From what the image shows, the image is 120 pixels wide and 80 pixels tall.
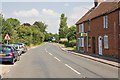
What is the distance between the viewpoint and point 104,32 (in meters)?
31.3

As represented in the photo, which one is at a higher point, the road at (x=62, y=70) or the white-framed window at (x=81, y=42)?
the white-framed window at (x=81, y=42)

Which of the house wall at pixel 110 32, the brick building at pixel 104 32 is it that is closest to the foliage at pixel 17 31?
the brick building at pixel 104 32

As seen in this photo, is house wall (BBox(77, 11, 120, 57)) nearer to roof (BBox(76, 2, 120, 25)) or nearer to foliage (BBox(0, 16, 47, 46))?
roof (BBox(76, 2, 120, 25))

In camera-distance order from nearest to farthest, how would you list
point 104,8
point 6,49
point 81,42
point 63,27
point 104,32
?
point 6,49, point 104,32, point 104,8, point 81,42, point 63,27

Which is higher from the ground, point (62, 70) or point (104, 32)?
point (104, 32)

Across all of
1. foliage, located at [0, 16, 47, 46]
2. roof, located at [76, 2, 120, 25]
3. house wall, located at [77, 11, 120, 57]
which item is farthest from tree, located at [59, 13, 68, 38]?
house wall, located at [77, 11, 120, 57]

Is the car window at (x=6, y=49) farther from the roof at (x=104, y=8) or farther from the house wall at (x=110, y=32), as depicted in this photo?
the roof at (x=104, y=8)

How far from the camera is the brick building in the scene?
27359 millimetres

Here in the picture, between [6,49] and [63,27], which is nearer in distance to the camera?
[6,49]

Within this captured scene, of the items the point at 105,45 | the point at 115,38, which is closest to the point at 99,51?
the point at 105,45

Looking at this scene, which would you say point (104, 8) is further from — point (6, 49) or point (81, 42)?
point (6, 49)

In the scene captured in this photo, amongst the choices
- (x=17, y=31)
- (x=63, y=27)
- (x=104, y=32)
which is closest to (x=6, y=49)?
(x=104, y=32)

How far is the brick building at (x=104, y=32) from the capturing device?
27359mm

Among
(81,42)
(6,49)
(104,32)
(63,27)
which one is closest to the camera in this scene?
(6,49)
